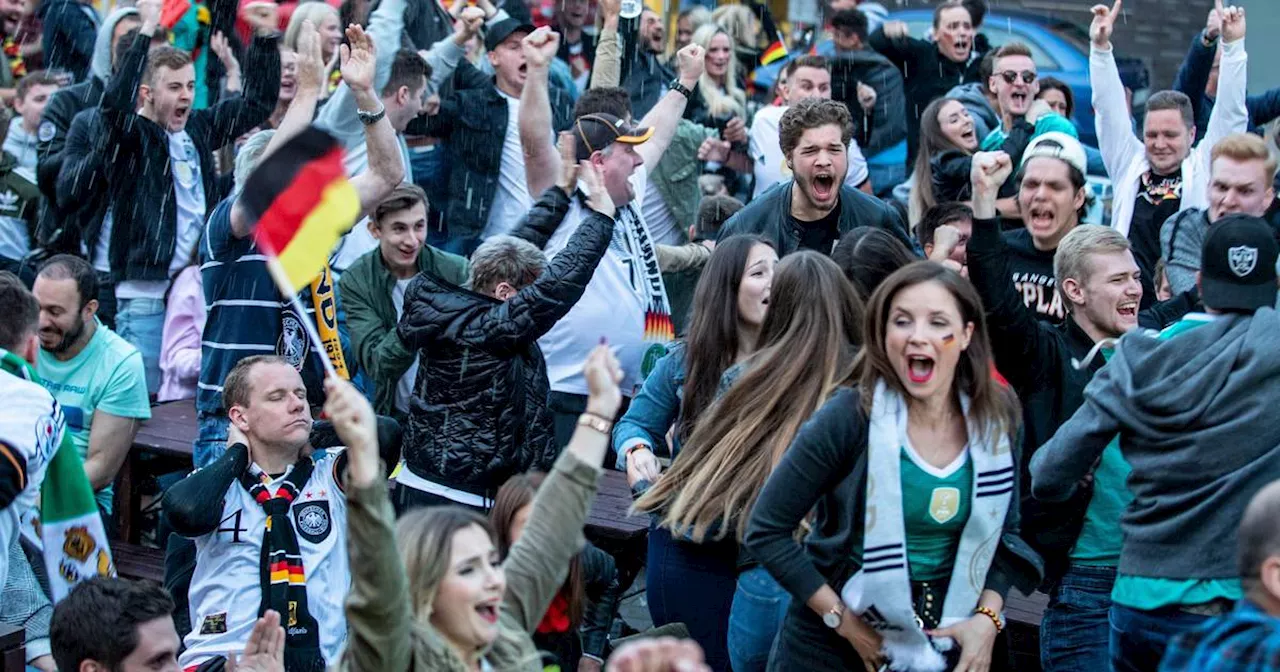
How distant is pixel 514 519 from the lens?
5.18 meters

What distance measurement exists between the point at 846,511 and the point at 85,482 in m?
2.78

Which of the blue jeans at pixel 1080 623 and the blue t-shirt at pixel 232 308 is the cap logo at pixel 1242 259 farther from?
the blue t-shirt at pixel 232 308

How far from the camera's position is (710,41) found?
11.1 m

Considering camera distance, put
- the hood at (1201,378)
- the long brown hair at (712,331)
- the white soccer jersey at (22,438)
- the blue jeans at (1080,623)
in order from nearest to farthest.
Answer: the hood at (1201,378) < the blue jeans at (1080,623) < the white soccer jersey at (22,438) < the long brown hair at (712,331)

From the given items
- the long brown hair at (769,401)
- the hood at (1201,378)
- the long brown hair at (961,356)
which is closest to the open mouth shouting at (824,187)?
the long brown hair at (769,401)

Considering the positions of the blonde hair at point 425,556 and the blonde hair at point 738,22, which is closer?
the blonde hair at point 425,556

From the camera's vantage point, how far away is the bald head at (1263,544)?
3361mm

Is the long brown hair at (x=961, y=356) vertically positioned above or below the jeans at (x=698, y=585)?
above

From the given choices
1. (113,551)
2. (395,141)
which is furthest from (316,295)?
(113,551)

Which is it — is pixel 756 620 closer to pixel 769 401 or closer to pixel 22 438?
pixel 769 401

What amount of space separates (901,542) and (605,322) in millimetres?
3358

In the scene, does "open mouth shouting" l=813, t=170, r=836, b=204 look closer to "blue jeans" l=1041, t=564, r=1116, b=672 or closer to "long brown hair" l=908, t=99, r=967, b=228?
"blue jeans" l=1041, t=564, r=1116, b=672

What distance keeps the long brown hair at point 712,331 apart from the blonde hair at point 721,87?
555cm

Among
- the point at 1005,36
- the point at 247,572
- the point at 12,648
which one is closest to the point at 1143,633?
the point at 247,572
